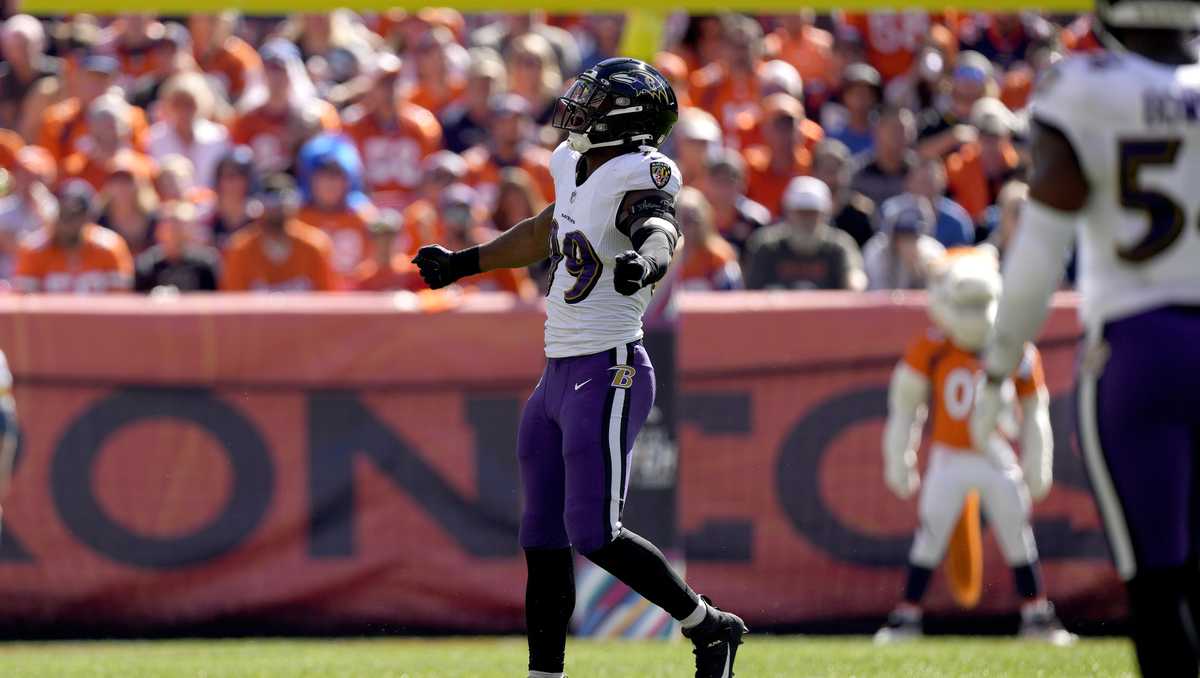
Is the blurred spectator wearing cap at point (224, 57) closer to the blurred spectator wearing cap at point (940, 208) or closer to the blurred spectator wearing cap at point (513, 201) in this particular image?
the blurred spectator wearing cap at point (513, 201)

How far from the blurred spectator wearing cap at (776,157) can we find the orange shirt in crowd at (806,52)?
1304 mm

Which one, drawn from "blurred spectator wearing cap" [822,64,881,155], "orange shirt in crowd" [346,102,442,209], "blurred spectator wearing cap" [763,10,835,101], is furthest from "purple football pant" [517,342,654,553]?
"blurred spectator wearing cap" [763,10,835,101]

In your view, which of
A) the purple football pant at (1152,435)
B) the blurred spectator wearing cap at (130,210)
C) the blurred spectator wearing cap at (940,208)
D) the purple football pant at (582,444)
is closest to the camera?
the purple football pant at (1152,435)

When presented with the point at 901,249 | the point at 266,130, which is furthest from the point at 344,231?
the point at 901,249

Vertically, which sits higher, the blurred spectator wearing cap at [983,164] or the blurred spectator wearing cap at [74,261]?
the blurred spectator wearing cap at [983,164]

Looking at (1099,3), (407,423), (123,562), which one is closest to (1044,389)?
(407,423)

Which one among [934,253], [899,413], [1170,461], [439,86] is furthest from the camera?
[439,86]

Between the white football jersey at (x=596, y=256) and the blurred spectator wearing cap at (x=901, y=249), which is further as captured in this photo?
the blurred spectator wearing cap at (x=901, y=249)

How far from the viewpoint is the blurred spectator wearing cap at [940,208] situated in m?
9.98

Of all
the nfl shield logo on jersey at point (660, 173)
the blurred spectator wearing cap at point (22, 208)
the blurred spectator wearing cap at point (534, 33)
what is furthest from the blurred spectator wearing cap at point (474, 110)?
the nfl shield logo on jersey at point (660, 173)

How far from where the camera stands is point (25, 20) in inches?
475

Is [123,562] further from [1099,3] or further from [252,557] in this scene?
[1099,3]

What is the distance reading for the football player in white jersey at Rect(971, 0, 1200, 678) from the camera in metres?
3.58

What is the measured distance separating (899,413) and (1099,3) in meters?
4.58
